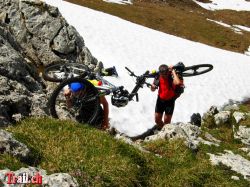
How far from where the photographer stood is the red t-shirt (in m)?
16.3

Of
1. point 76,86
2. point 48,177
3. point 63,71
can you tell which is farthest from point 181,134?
point 48,177

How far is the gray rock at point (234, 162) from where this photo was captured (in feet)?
41.9

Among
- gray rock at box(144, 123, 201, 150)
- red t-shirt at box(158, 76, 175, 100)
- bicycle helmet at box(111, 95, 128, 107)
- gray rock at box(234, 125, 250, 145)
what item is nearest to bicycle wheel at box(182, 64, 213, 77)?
red t-shirt at box(158, 76, 175, 100)

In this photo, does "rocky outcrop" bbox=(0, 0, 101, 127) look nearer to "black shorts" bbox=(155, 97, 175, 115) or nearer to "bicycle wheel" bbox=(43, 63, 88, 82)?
"bicycle wheel" bbox=(43, 63, 88, 82)

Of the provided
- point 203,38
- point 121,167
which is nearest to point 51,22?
point 121,167

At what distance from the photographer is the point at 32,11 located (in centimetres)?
2652

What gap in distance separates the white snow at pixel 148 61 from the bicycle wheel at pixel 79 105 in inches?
324

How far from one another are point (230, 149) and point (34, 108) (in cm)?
714

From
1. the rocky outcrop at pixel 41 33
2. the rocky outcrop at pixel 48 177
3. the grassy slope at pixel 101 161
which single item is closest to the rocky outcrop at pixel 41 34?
the rocky outcrop at pixel 41 33

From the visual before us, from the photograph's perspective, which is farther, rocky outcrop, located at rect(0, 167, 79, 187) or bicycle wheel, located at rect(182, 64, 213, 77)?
bicycle wheel, located at rect(182, 64, 213, 77)

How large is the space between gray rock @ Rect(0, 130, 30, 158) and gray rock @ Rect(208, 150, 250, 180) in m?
6.25

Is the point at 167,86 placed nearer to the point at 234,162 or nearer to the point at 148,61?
the point at 234,162

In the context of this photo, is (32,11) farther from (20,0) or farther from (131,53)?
(131,53)

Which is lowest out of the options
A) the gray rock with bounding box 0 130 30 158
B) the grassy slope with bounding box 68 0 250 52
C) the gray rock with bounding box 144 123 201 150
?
the grassy slope with bounding box 68 0 250 52
